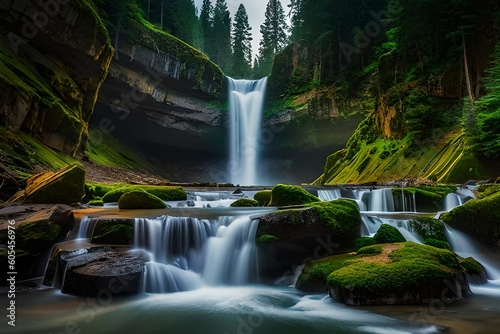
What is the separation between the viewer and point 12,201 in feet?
34.9

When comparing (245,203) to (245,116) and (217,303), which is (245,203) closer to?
(217,303)

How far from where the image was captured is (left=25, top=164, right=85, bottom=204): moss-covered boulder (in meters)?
10.3

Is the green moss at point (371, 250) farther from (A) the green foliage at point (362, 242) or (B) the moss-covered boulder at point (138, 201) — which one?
(B) the moss-covered boulder at point (138, 201)

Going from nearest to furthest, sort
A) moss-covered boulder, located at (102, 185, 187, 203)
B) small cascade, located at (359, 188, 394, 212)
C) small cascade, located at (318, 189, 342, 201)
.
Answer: small cascade, located at (359, 188, 394, 212)
moss-covered boulder, located at (102, 185, 187, 203)
small cascade, located at (318, 189, 342, 201)

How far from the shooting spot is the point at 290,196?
10984 mm

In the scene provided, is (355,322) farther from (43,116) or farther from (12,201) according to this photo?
(43,116)

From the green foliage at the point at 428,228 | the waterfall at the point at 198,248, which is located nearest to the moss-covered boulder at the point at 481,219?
the green foliage at the point at 428,228

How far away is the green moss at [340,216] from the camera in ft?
23.8

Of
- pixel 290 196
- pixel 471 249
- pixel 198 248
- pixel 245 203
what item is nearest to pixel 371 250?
pixel 471 249

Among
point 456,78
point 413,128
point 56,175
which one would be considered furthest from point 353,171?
point 56,175

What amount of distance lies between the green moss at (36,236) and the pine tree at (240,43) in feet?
164

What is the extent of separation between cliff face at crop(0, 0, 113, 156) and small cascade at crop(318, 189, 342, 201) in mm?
15382

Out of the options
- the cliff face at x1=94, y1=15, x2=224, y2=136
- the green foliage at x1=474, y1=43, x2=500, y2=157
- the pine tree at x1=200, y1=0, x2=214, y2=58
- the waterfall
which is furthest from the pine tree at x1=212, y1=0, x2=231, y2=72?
the waterfall

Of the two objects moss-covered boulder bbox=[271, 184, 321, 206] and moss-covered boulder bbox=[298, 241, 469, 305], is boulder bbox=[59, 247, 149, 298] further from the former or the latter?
moss-covered boulder bbox=[271, 184, 321, 206]
